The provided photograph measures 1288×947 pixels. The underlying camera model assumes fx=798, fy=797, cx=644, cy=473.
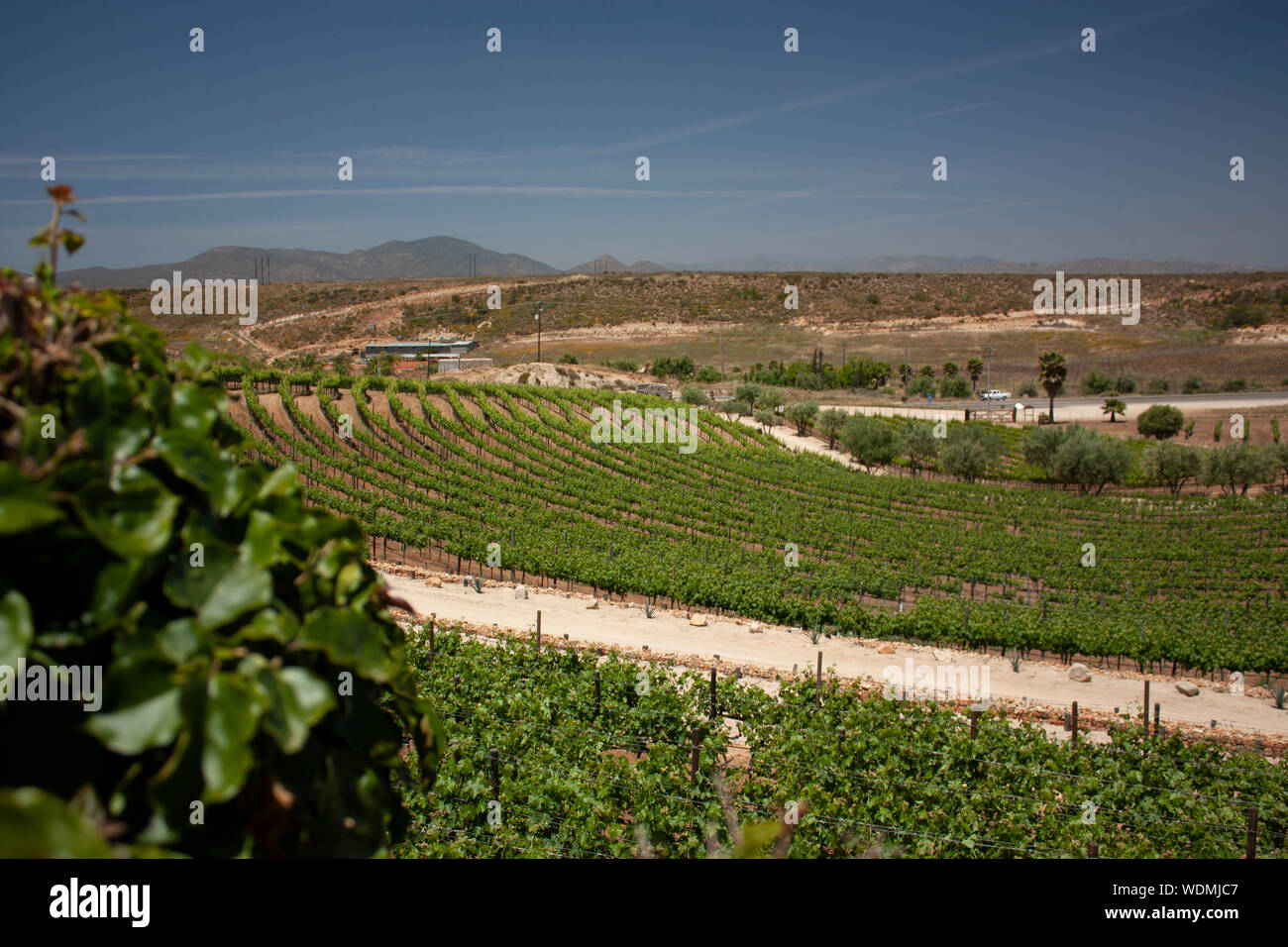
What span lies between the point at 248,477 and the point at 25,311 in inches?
22.9

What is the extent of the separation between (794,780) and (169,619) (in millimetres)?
8210

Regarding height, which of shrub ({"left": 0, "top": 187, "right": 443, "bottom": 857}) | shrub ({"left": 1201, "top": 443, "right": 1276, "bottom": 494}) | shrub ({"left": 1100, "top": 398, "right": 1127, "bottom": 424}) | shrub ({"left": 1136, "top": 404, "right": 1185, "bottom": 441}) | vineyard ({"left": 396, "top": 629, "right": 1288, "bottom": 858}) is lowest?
vineyard ({"left": 396, "top": 629, "right": 1288, "bottom": 858})

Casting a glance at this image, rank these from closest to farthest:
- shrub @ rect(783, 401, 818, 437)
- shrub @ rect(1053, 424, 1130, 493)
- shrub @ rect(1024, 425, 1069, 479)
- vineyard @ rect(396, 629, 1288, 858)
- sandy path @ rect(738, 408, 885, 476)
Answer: vineyard @ rect(396, 629, 1288, 858)
shrub @ rect(1053, 424, 1130, 493)
shrub @ rect(1024, 425, 1069, 479)
sandy path @ rect(738, 408, 885, 476)
shrub @ rect(783, 401, 818, 437)

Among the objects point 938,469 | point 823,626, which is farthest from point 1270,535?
point 823,626

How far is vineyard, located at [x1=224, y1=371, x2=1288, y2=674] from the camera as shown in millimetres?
21969

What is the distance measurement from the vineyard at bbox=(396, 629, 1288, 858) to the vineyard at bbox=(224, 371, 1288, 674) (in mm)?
10039

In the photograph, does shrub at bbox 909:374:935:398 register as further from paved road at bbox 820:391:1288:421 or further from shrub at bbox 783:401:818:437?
shrub at bbox 783:401:818:437

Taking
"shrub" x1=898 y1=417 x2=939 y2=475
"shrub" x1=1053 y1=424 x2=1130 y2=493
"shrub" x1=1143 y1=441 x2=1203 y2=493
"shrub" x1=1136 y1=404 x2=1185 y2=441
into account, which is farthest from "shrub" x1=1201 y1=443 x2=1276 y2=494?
"shrub" x1=898 y1=417 x2=939 y2=475

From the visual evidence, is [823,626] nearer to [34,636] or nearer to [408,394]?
[34,636]

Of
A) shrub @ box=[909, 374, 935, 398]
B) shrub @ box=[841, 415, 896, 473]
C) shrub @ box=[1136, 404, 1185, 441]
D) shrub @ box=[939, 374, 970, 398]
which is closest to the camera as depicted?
shrub @ box=[841, 415, 896, 473]

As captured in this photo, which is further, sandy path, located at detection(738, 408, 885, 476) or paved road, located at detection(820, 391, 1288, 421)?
paved road, located at detection(820, 391, 1288, 421)

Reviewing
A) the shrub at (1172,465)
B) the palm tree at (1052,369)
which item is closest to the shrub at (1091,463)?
the shrub at (1172,465)

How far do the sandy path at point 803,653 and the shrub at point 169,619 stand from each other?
14826mm
